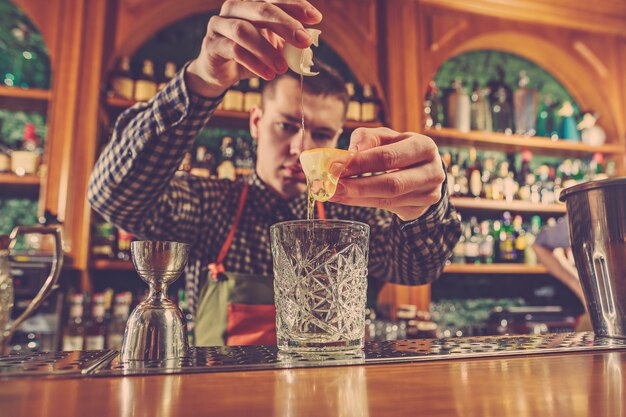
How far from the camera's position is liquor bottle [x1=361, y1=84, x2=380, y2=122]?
2953mm

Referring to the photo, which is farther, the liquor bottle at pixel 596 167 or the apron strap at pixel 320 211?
the liquor bottle at pixel 596 167

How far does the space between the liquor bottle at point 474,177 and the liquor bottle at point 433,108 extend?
0.97ft

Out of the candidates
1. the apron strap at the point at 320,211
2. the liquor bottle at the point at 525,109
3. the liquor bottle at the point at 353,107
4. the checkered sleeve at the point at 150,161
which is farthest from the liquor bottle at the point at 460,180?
the checkered sleeve at the point at 150,161

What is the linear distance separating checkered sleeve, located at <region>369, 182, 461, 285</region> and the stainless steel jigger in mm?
640

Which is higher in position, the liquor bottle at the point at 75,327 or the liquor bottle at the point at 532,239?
the liquor bottle at the point at 532,239

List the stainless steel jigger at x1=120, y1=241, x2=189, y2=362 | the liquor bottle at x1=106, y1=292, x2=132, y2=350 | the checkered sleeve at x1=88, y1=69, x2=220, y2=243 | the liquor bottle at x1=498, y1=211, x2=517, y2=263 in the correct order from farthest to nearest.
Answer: the liquor bottle at x1=498, y1=211, x2=517, y2=263
the liquor bottle at x1=106, y1=292, x2=132, y2=350
the checkered sleeve at x1=88, y1=69, x2=220, y2=243
the stainless steel jigger at x1=120, y1=241, x2=189, y2=362

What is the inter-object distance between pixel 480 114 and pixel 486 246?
869 mm

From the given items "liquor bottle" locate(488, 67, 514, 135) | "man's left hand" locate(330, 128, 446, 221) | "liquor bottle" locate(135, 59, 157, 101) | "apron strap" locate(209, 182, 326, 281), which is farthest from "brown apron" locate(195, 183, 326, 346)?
"liquor bottle" locate(488, 67, 514, 135)

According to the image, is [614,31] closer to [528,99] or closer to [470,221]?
[528,99]

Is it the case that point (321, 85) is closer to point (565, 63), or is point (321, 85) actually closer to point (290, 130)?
point (290, 130)

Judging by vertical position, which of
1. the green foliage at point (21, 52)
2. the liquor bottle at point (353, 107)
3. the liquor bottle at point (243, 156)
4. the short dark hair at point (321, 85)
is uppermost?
the green foliage at point (21, 52)

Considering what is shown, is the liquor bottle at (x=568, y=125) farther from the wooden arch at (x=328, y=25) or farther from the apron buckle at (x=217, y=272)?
the apron buckle at (x=217, y=272)

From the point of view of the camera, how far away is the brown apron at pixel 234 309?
143 centimetres

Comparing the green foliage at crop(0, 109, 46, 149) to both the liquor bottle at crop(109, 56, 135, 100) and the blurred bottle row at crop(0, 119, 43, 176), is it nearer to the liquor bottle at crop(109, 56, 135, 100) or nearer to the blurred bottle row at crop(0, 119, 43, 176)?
the blurred bottle row at crop(0, 119, 43, 176)
